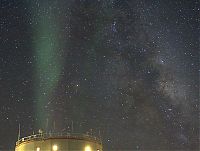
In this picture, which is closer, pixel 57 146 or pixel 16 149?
pixel 57 146

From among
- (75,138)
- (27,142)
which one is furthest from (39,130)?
(75,138)

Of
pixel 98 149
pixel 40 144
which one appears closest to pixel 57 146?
pixel 40 144

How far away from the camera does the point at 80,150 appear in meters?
41.5

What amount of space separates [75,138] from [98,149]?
3618 millimetres

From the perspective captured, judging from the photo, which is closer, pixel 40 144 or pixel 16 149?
pixel 40 144

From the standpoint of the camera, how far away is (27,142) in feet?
140

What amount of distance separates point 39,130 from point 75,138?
5179 mm

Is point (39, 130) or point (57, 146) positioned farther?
point (39, 130)

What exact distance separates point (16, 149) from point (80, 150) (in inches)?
363

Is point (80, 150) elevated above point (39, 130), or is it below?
below

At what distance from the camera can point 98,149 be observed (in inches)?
1715

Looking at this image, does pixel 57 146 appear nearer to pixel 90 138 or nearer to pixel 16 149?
pixel 90 138

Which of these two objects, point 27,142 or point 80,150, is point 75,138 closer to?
point 80,150

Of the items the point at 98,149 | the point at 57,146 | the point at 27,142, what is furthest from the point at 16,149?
the point at 98,149
